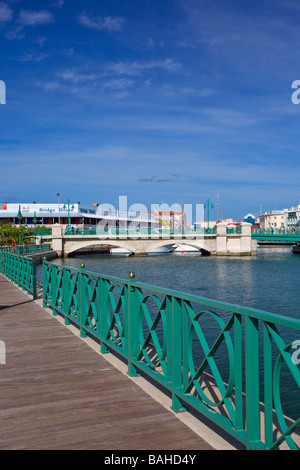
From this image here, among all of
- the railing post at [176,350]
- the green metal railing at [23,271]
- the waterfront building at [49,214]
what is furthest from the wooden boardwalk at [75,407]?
the waterfront building at [49,214]

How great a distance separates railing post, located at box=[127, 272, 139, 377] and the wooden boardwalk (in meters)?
0.21

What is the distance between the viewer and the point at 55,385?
16.0ft

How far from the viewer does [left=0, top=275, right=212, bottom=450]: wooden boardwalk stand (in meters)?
3.46

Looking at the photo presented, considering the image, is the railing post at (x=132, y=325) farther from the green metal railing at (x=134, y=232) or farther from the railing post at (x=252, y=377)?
the green metal railing at (x=134, y=232)

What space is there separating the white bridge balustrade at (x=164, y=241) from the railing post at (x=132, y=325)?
50.5 m

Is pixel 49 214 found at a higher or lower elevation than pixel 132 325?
higher

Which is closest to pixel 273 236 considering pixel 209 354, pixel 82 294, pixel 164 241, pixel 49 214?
pixel 164 241

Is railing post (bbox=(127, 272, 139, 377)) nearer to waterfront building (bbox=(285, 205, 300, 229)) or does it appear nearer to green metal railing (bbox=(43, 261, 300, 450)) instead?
green metal railing (bbox=(43, 261, 300, 450))

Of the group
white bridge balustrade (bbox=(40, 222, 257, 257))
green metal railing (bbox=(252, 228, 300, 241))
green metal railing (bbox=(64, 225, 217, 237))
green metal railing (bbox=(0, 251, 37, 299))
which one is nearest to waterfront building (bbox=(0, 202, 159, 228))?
green metal railing (bbox=(64, 225, 217, 237))

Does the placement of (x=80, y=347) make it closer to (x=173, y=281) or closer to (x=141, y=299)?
(x=141, y=299)

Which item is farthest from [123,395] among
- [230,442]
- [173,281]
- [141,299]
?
[173,281]

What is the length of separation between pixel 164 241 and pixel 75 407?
178ft

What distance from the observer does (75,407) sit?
13.8 feet

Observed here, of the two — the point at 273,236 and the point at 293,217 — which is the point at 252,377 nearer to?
the point at 273,236
